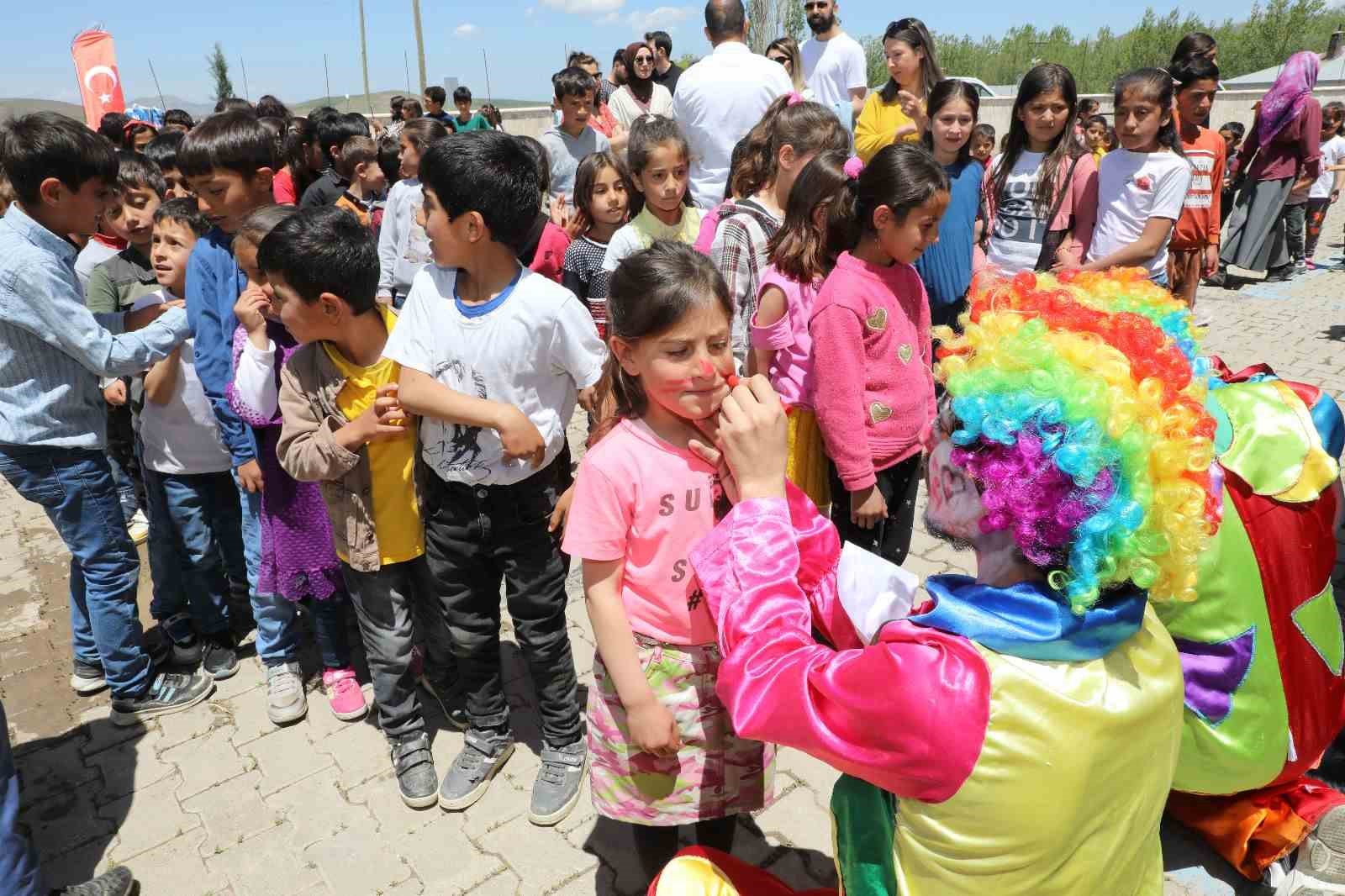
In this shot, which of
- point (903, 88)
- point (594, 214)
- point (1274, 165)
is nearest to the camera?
point (594, 214)

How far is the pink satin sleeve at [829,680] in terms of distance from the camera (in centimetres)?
117

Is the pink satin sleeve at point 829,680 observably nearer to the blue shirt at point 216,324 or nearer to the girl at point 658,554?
the girl at point 658,554

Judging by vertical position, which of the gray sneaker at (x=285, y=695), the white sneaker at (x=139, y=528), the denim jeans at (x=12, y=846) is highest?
the denim jeans at (x=12, y=846)

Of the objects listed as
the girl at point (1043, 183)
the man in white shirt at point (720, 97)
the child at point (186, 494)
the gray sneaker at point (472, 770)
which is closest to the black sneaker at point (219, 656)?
the child at point (186, 494)

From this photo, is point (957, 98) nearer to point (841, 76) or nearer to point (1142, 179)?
point (1142, 179)

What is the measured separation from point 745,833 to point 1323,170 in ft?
37.2

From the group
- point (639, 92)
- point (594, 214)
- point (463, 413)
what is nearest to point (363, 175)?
point (594, 214)

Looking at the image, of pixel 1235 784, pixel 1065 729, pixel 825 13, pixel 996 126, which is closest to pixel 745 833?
pixel 1235 784

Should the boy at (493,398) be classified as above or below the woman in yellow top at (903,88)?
below

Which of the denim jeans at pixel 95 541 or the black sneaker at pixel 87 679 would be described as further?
the black sneaker at pixel 87 679

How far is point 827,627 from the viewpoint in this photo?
175 centimetres

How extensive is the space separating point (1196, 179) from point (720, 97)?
3595mm

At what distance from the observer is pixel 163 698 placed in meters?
3.20

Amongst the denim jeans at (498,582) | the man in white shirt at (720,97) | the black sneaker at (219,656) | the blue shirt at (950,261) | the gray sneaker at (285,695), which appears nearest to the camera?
the denim jeans at (498,582)
